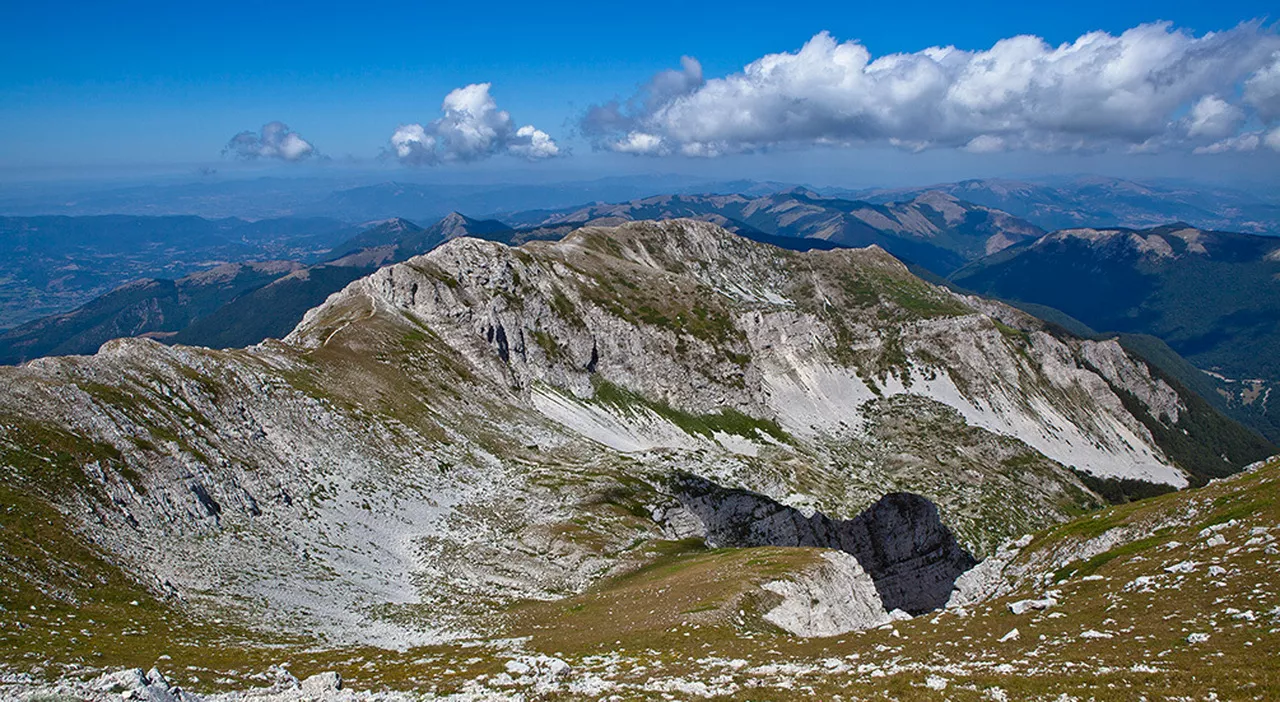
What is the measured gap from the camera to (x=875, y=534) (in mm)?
135125

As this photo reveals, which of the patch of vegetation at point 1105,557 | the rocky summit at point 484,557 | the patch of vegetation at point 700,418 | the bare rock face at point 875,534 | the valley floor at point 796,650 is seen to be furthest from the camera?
the patch of vegetation at point 700,418

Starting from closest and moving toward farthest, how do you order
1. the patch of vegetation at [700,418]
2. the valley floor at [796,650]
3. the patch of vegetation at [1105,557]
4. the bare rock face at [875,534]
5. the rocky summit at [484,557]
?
the valley floor at [796,650], the rocky summit at [484,557], the patch of vegetation at [1105,557], the bare rock face at [875,534], the patch of vegetation at [700,418]

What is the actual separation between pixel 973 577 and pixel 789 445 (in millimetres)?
119109

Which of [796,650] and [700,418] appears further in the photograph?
[700,418]

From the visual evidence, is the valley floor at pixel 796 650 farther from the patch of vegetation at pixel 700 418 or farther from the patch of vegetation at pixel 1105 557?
the patch of vegetation at pixel 700 418

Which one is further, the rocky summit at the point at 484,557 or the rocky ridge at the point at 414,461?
the rocky ridge at the point at 414,461

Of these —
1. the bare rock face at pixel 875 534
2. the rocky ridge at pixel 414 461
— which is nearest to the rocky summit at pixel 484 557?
the rocky ridge at pixel 414 461

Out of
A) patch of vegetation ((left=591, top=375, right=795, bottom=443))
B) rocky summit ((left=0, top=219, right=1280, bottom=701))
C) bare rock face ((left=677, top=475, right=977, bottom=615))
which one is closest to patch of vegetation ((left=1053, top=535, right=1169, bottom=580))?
rocky summit ((left=0, top=219, right=1280, bottom=701))

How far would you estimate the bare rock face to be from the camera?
116 metres

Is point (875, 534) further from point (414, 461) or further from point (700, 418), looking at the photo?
point (414, 461)

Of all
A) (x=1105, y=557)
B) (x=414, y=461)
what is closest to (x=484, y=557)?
(x=414, y=461)

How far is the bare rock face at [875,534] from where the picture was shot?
380 ft

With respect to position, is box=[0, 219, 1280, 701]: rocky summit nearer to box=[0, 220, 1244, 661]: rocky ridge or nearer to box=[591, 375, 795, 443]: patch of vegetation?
box=[0, 220, 1244, 661]: rocky ridge

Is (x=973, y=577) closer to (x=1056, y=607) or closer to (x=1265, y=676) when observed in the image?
(x=1056, y=607)
